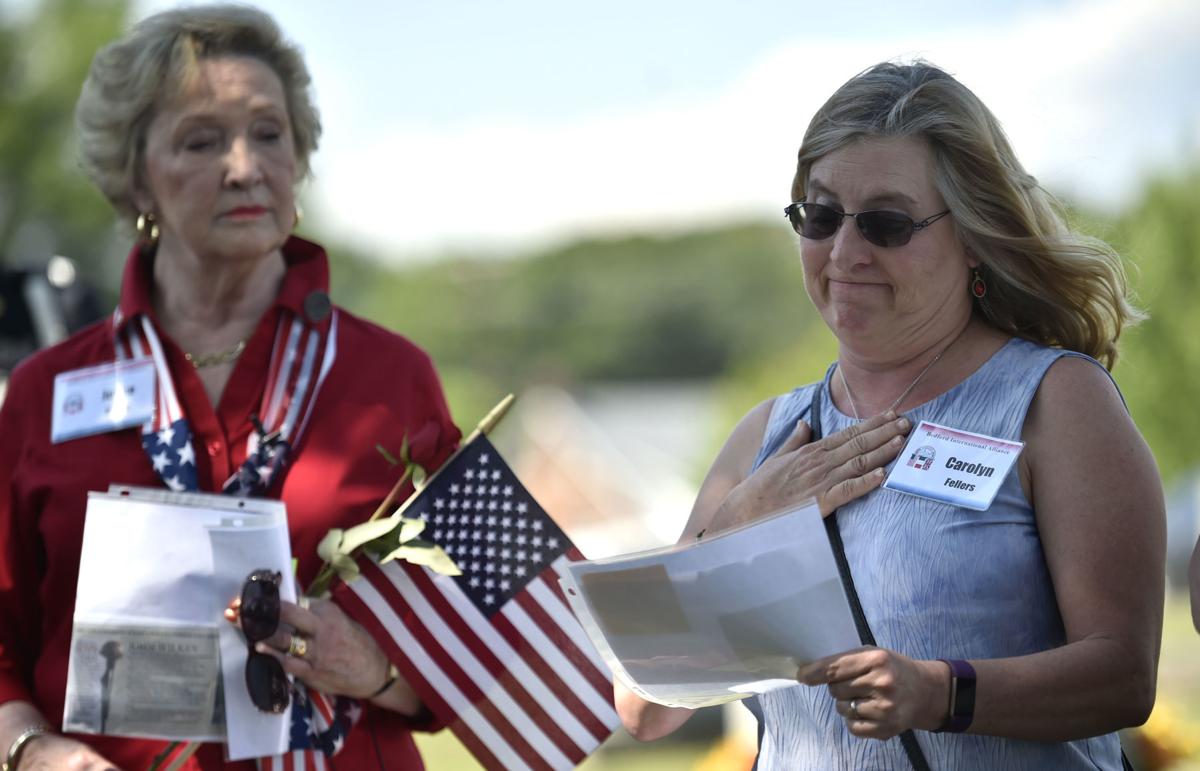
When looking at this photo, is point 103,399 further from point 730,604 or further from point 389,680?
point 730,604

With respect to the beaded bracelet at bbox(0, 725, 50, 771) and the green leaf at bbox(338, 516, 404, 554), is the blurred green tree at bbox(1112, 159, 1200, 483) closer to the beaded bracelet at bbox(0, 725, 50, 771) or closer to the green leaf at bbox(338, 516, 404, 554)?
the green leaf at bbox(338, 516, 404, 554)

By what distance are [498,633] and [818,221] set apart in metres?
1.31

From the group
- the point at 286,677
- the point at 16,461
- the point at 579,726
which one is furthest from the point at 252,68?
the point at 579,726

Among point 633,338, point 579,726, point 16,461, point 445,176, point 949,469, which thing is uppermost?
point 949,469

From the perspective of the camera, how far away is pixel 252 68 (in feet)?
11.7

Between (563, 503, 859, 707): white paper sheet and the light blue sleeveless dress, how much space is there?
23 centimetres

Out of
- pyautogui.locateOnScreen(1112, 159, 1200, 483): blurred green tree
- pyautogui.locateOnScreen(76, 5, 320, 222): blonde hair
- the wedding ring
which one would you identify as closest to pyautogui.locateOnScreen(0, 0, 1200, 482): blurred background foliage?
pyautogui.locateOnScreen(1112, 159, 1200, 483): blurred green tree

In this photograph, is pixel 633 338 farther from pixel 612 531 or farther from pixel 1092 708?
pixel 1092 708

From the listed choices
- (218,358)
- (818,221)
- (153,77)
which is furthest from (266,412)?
(818,221)

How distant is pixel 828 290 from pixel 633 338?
104 m

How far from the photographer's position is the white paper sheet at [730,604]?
2.35 meters

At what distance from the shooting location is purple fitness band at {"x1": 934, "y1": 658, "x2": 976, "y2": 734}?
2361mm

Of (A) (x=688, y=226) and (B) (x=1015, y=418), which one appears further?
(A) (x=688, y=226)

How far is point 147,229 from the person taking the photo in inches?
147
